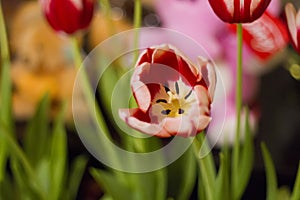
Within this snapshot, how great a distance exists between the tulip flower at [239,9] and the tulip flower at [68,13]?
0.29ft

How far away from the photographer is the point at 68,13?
1.32ft

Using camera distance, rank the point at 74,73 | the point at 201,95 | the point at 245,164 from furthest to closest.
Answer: the point at 74,73
the point at 245,164
the point at 201,95

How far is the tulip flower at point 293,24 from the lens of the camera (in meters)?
0.35

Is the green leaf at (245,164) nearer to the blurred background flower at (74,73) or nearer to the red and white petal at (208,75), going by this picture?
the red and white petal at (208,75)

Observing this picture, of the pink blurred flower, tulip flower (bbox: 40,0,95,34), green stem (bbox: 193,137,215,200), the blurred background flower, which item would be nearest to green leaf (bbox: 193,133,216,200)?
green stem (bbox: 193,137,215,200)

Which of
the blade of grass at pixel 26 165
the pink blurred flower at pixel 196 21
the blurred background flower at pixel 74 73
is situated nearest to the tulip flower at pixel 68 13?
the blade of grass at pixel 26 165

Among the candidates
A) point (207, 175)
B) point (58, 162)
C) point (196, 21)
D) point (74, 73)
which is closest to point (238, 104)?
point (207, 175)

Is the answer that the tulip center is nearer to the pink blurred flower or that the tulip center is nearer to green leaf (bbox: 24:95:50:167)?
green leaf (bbox: 24:95:50:167)

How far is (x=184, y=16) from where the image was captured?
0.68 m

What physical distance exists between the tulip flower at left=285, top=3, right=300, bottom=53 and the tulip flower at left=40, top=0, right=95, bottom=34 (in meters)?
0.11

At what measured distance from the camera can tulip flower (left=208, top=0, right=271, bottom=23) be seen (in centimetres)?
34

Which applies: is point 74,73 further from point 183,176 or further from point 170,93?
point 170,93

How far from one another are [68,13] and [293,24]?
0.40 feet

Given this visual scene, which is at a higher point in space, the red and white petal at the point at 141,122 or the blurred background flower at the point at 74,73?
the red and white petal at the point at 141,122
